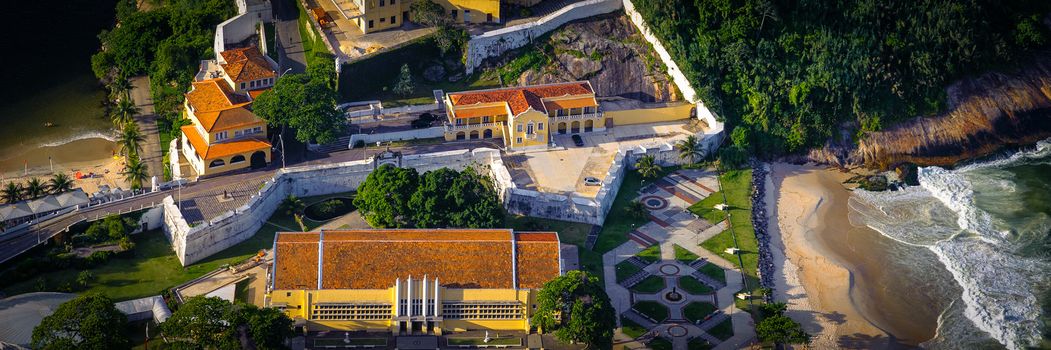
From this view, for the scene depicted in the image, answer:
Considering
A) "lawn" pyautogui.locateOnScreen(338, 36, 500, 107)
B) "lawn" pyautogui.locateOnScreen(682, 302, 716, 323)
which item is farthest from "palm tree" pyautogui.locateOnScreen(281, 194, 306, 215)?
"lawn" pyautogui.locateOnScreen(682, 302, 716, 323)

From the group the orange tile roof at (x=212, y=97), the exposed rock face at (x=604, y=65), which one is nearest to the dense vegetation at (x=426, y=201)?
the orange tile roof at (x=212, y=97)

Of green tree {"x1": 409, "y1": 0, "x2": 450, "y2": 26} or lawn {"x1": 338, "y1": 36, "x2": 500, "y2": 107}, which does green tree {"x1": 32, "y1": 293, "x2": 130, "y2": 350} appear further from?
green tree {"x1": 409, "y1": 0, "x2": 450, "y2": 26}

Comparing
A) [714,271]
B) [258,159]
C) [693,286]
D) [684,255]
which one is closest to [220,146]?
[258,159]

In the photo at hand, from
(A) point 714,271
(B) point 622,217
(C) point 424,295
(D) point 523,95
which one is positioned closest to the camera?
(C) point 424,295

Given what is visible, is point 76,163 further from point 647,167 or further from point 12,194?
point 647,167

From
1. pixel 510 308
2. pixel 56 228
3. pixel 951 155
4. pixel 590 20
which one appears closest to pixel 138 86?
pixel 56 228

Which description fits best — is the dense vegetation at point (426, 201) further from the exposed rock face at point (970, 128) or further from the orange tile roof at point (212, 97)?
the exposed rock face at point (970, 128)

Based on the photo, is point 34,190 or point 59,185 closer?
point 34,190
